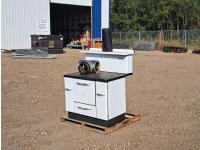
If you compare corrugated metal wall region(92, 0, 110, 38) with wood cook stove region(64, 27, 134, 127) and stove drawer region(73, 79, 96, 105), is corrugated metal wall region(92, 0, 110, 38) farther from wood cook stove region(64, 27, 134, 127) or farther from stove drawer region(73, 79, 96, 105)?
stove drawer region(73, 79, 96, 105)

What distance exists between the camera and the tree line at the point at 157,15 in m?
39.5

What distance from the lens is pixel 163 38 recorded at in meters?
31.9

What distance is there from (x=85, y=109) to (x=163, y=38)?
26737mm

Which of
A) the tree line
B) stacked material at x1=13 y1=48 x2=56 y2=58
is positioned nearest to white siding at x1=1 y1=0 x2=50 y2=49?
stacked material at x1=13 y1=48 x2=56 y2=58

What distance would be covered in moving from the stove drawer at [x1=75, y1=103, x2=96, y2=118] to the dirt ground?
0.31m

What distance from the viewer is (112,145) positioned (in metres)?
5.40

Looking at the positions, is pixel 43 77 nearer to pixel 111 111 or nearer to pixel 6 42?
pixel 111 111

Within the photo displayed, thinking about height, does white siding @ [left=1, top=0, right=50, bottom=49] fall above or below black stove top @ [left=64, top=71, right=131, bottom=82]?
above

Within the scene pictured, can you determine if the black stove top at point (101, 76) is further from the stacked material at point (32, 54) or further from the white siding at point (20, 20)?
the white siding at point (20, 20)

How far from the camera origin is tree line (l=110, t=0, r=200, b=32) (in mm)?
39500

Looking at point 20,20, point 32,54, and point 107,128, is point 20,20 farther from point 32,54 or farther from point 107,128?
point 107,128

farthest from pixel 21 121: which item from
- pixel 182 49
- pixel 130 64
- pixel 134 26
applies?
pixel 134 26

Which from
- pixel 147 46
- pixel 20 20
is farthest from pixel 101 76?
pixel 147 46

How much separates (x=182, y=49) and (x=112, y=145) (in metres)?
21.3
